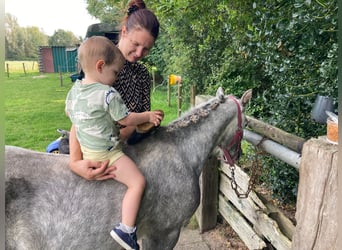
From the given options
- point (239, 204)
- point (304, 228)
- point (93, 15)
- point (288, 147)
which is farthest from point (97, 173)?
point (93, 15)

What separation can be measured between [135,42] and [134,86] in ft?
1.41

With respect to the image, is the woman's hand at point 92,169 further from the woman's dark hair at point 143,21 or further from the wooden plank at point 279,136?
the wooden plank at point 279,136

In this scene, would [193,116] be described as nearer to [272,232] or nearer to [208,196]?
[272,232]

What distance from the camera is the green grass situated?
7.42m

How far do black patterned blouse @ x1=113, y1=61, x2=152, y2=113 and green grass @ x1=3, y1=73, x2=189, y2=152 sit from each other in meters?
3.49

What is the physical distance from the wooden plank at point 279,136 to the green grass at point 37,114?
4168 millimetres

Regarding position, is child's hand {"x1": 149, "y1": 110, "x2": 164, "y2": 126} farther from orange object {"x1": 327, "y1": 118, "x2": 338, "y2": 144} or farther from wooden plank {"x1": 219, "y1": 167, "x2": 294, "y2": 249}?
wooden plank {"x1": 219, "y1": 167, "x2": 294, "y2": 249}

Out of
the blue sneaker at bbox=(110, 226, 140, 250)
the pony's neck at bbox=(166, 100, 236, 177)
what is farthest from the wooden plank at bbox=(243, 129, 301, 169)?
the blue sneaker at bbox=(110, 226, 140, 250)

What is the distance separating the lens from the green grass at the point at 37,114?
7.42 m

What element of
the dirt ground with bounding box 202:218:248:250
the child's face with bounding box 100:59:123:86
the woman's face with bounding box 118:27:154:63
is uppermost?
the woman's face with bounding box 118:27:154:63

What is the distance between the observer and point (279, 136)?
2715 mm

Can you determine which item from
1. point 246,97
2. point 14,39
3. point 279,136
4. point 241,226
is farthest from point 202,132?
point 14,39

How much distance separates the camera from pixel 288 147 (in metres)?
2.66

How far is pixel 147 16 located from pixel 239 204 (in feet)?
7.53
